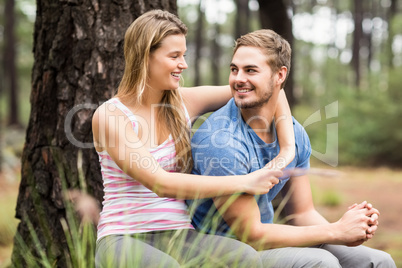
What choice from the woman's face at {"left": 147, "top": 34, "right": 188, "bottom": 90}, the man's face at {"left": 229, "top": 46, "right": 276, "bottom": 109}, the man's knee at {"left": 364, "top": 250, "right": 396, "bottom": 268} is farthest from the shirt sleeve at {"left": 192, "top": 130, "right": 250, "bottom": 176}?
the man's knee at {"left": 364, "top": 250, "right": 396, "bottom": 268}

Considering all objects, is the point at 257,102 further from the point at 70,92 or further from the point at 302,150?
the point at 70,92

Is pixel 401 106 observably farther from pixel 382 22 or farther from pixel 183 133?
pixel 382 22

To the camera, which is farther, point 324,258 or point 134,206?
point 134,206

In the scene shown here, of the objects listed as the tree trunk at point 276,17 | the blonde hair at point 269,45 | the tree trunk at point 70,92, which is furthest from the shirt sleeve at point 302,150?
the tree trunk at point 276,17

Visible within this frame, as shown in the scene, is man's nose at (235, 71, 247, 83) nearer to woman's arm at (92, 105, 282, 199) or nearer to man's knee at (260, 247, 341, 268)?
woman's arm at (92, 105, 282, 199)

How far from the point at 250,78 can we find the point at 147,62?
Result: 0.56m

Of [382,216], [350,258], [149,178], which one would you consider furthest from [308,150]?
[382,216]

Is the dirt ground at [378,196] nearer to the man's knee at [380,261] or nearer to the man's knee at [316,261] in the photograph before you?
the man's knee at [380,261]

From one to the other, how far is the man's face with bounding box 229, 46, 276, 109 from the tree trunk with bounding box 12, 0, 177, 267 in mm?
928

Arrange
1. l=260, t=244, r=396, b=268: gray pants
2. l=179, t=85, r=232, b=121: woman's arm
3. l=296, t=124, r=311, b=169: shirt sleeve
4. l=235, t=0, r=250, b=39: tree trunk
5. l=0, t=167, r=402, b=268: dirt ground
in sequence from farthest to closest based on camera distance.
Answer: l=235, t=0, r=250, b=39: tree trunk
l=0, t=167, r=402, b=268: dirt ground
l=179, t=85, r=232, b=121: woman's arm
l=296, t=124, r=311, b=169: shirt sleeve
l=260, t=244, r=396, b=268: gray pants

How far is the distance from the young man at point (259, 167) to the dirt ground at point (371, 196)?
70.3 inches

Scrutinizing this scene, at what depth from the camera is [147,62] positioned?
233 cm

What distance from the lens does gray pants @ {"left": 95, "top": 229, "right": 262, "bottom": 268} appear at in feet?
6.77

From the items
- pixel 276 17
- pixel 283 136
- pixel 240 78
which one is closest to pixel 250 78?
pixel 240 78
